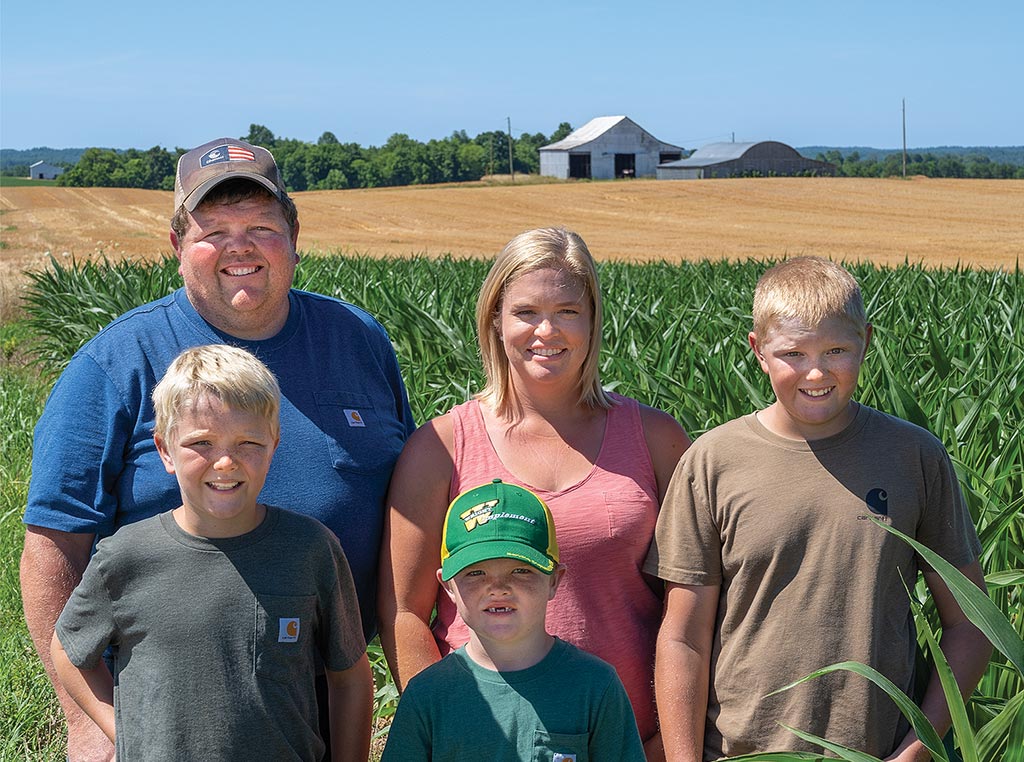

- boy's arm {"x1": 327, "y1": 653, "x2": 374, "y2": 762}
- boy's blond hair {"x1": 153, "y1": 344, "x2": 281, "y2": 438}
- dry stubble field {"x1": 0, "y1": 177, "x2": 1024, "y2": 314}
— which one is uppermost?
dry stubble field {"x1": 0, "y1": 177, "x2": 1024, "y2": 314}

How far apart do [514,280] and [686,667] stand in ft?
2.68

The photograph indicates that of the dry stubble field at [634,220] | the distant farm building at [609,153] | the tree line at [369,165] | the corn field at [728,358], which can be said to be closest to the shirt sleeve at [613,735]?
the corn field at [728,358]

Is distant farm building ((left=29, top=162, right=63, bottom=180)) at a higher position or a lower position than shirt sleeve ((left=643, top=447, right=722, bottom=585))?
higher

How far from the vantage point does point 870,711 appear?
6.45 feet

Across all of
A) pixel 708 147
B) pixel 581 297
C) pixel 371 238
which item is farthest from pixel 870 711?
pixel 708 147

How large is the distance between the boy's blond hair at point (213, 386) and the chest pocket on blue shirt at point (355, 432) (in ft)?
1.16

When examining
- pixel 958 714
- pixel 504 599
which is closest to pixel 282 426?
pixel 504 599

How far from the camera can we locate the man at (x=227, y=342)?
212 cm

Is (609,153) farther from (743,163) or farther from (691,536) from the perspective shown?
(691,536)

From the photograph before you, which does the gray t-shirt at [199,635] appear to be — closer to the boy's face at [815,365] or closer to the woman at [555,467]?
the woman at [555,467]

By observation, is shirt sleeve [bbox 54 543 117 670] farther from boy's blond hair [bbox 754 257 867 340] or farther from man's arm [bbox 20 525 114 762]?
boy's blond hair [bbox 754 257 867 340]

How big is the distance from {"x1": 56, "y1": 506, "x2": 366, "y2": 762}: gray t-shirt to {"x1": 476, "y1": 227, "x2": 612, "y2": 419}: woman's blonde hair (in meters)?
0.57

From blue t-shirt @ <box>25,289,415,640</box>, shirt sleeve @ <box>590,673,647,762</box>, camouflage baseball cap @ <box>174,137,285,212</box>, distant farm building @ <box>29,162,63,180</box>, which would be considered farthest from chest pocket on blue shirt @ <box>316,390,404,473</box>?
distant farm building @ <box>29,162,63,180</box>

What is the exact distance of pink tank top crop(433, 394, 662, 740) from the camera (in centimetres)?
218
